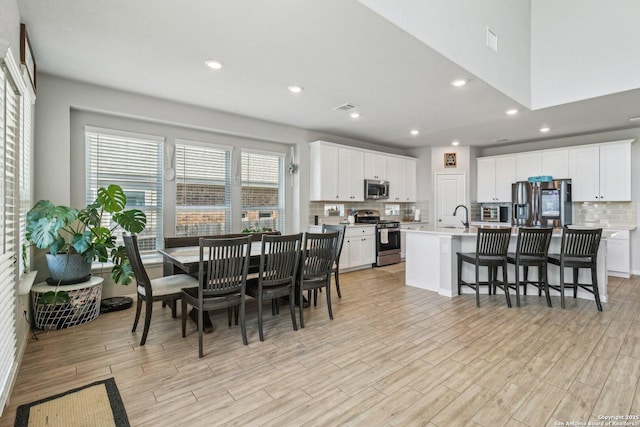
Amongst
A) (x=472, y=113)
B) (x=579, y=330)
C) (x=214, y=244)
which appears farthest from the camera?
(x=472, y=113)

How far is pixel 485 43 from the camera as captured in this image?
3.57 meters

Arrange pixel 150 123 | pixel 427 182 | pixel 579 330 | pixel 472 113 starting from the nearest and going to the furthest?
pixel 579 330
pixel 150 123
pixel 472 113
pixel 427 182

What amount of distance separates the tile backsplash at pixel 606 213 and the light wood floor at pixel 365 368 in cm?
294

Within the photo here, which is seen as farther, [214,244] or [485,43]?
[485,43]

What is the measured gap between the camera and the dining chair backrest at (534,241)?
151 inches

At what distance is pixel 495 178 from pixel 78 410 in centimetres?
760

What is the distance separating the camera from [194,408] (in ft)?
6.33

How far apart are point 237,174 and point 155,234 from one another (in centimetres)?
149

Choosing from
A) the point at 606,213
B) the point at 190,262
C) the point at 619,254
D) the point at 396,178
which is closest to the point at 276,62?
the point at 190,262

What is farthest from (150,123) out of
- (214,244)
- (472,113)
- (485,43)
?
(472,113)

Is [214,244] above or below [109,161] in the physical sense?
below

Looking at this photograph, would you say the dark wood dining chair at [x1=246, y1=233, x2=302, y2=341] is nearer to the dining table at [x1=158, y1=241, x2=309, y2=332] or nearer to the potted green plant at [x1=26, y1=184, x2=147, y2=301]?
the dining table at [x1=158, y1=241, x2=309, y2=332]

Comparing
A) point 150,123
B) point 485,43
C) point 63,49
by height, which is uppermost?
point 485,43

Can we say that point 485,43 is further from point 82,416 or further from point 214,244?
point 82,416
